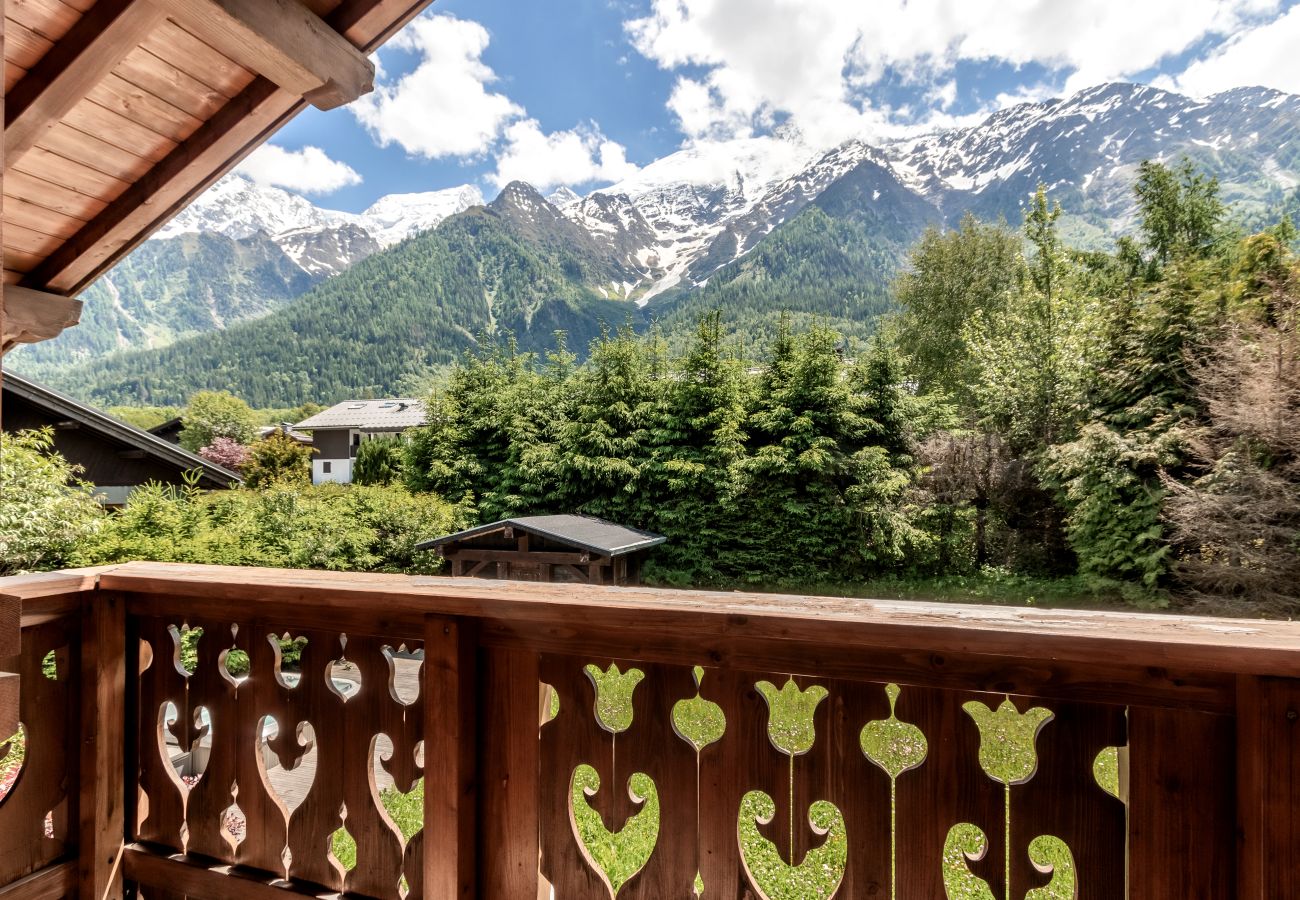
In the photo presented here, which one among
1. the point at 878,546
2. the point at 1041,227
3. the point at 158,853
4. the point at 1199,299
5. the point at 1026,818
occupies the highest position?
the point at 1041,227

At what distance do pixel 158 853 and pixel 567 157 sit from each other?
11172cm

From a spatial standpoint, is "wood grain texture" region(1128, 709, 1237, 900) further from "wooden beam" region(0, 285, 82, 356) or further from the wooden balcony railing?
"wooden beam" region(0, 285, 82, 356)

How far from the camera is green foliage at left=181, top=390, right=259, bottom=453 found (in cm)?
2956

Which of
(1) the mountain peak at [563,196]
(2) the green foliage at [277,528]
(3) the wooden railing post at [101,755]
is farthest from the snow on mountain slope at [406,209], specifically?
(3) the wooden railing post at [101,755]

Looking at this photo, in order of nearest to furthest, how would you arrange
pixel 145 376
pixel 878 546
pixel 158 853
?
pixel 158 853 → pixel 878 546 → pixel 145 376

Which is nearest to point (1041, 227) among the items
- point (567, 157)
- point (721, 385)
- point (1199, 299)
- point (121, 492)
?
point (1199, 299)

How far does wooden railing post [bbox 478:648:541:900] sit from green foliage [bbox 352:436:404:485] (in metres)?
15.7

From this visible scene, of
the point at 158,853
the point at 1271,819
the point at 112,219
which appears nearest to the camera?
the point at 1271,819

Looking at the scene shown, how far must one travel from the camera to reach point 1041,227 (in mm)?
11492

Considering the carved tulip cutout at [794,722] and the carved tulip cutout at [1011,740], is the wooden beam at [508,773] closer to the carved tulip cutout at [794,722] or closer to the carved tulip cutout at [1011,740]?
the carved tulip cutout at [794,722]

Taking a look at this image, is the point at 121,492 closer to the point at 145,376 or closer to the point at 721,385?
the point at 721,385

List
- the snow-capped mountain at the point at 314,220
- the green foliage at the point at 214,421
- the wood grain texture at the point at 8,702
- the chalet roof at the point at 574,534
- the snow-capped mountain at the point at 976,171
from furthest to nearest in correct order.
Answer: the snow-capped mountain at the point at 314,220
the snow-capped mountain at the point at 976,171
the green foliage at the point at 214,421
the chalet roof at the point at 574,534
the wood grain texture at the point at 8,702

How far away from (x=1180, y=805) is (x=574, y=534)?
8.34 metres

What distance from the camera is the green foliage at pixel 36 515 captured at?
4.71m
